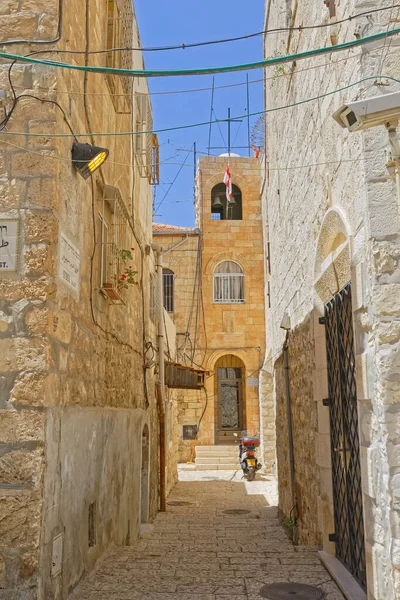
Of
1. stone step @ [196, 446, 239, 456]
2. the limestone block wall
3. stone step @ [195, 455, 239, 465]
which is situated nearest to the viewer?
stone step @ [195, 455, 239, 465]

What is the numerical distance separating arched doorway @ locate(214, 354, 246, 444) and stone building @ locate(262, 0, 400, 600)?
1214 centimetres

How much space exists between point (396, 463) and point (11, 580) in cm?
261

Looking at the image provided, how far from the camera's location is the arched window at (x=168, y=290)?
72.2 ft

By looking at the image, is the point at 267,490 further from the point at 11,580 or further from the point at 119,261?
the point at 11,580

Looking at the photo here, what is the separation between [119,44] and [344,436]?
5358 millimetres

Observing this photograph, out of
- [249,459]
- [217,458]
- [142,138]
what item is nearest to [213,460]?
[217,458]

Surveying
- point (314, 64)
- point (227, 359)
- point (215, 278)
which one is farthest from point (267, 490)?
point (314, 64)

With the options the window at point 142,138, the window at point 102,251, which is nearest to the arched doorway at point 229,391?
the window at point 142,138

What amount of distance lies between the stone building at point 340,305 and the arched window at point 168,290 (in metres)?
12.8

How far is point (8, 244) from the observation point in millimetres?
4340

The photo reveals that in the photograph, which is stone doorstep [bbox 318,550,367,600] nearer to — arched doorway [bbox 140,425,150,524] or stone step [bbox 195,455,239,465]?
arched doorway [bbox 140,425,150,524]

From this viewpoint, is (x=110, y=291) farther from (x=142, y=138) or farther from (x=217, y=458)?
(x=217, y=458)

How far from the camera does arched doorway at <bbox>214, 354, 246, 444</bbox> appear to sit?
21641 mm

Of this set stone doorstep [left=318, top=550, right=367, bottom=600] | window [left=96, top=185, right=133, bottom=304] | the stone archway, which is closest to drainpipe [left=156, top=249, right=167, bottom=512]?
window [left=96, top=185, right=133, bottom=304]
